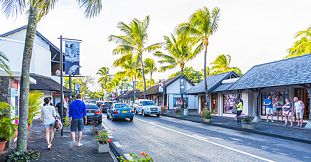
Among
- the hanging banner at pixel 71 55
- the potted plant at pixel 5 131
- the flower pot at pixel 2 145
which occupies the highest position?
the hanging banner at pixel 71 55

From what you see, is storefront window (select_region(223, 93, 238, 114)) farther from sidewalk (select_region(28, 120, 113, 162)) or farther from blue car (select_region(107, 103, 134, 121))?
sidewalk (select_region(28, 120, 113, 162))

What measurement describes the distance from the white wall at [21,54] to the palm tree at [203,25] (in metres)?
12.1

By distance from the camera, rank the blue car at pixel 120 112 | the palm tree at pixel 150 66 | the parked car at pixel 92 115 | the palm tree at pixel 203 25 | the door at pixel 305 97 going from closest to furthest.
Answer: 1. the door at pixel 305 97
2. the parked car at pixel 92 115
3. the blue car at pixel 120 112
4. the palm tree at pixel 203 25
5. the palm tree at pixel 150 66

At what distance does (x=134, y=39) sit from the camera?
116 ft

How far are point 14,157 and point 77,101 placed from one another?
386 cm

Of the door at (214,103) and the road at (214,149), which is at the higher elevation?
the door at (214,103)

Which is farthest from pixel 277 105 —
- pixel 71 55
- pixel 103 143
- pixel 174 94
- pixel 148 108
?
Result: pixel 174 94

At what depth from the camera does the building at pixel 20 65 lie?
369 inches

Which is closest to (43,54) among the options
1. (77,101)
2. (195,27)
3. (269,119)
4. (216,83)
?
(195,27)

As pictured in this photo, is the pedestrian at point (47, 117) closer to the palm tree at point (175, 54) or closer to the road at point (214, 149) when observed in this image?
the road at point (214, 149)

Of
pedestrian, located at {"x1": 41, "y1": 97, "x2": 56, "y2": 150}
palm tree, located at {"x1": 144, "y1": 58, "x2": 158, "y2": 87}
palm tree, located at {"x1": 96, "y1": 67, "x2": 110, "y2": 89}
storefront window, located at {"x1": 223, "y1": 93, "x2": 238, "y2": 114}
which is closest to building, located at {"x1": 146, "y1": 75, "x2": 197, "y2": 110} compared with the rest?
palm tree, located at {"x1": 144, "y1": 58, "x2": 158, "y2": 87}

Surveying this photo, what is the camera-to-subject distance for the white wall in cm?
1203

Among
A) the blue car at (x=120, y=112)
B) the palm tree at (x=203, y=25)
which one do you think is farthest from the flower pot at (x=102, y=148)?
the palm tree at (x=203, y=25)

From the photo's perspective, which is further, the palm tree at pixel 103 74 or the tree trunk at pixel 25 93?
the palm tree at pixel 103 74
